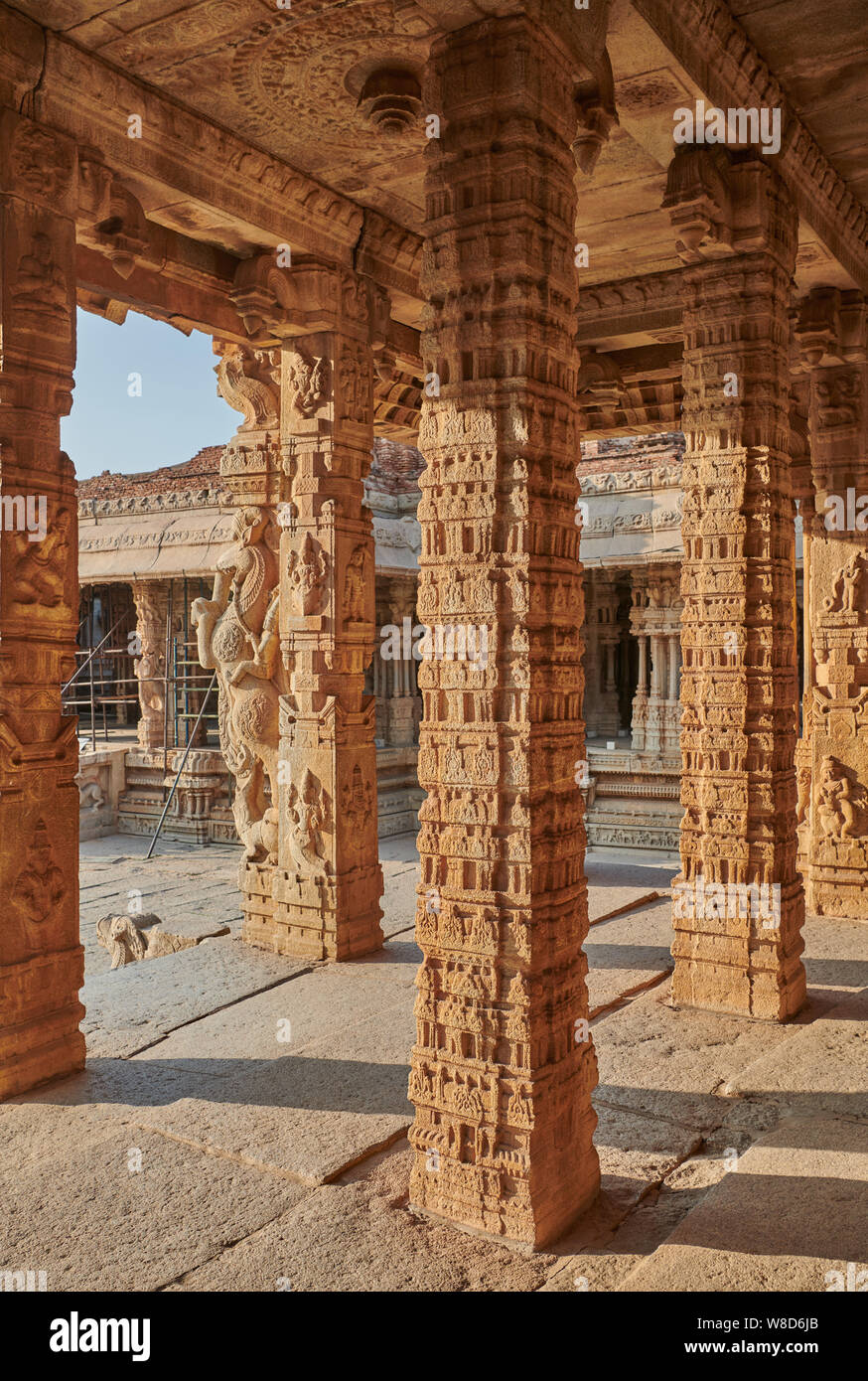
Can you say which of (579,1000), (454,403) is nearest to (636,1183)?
(579,1000)

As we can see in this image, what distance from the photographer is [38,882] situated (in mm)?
4945

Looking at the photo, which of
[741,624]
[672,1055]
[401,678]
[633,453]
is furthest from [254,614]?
[633,453]

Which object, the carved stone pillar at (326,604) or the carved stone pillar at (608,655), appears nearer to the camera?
the carved stone pillar at (326,604)

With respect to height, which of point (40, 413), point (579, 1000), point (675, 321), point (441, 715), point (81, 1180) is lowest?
point (81, 1180)

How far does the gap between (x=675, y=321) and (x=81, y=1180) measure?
7298 millimetres

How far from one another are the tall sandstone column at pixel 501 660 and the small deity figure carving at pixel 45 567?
84.9 inches

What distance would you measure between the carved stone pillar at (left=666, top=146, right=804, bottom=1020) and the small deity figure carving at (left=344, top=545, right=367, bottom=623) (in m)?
2.27

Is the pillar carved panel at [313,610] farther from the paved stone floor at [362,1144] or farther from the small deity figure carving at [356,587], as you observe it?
the paved stone floor at [362,1144]

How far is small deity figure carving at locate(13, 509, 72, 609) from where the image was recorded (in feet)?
15.8

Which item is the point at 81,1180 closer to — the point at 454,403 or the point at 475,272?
the point at 454,403

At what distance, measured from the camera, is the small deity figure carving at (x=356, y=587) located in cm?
704

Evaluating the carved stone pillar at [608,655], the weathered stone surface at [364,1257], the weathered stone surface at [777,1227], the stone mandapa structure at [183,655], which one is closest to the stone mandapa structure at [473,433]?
the weathered stone surface at [364,1257]

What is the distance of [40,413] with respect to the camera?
4918 millimetres

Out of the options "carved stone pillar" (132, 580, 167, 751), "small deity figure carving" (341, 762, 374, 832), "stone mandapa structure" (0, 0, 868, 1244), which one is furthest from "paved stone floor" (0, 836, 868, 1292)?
"carved stone pillar" (132, 580, 167, 751)
